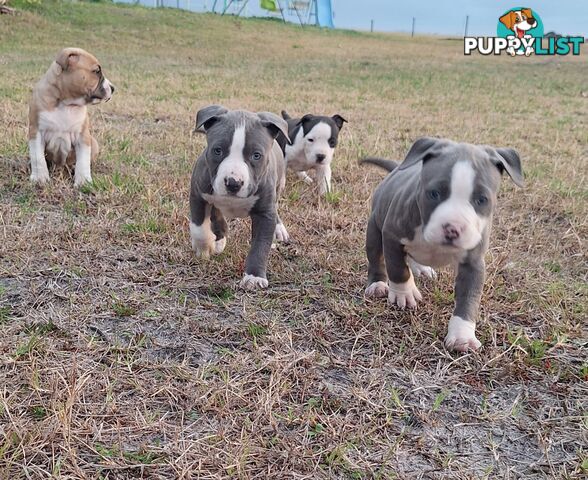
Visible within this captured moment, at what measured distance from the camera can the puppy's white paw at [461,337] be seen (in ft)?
10.7

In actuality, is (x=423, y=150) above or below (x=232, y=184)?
above

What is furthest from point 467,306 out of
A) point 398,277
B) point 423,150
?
point 423,150

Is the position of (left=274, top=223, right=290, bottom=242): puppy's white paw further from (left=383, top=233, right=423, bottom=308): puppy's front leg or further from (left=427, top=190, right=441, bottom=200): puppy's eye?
(left=427, top=190, right=441, bottom=200): puppy's eye

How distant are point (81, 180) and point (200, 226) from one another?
1.96 m

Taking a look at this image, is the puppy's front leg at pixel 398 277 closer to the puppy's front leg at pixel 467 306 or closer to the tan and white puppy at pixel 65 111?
the puppy's front leg at pixel 467 306

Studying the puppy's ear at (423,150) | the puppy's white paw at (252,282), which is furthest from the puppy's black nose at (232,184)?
the puppy's ear at (423,150)

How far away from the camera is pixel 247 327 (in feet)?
11.2

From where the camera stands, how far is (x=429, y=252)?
335cm

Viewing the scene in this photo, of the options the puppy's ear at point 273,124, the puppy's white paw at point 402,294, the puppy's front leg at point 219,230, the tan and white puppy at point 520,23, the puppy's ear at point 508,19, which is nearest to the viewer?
the puppy's white paw at point 402,294

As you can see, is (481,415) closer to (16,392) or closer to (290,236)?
(16,392)

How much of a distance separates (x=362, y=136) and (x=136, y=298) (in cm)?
595

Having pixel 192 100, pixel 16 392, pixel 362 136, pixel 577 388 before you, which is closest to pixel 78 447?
pixel 16 392

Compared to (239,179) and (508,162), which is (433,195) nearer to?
(508,162)

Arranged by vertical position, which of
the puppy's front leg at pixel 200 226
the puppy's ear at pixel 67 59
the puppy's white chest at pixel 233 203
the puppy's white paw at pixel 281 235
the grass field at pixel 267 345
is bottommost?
the grass field at pixel 267 345
